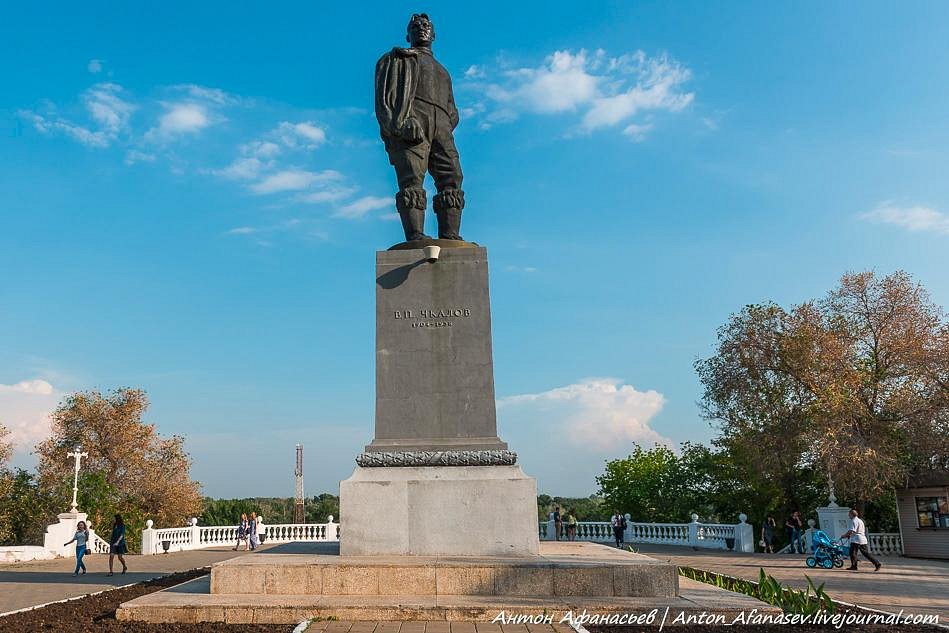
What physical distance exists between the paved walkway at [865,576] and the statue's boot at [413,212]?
838cm

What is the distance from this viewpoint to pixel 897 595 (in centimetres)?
1242

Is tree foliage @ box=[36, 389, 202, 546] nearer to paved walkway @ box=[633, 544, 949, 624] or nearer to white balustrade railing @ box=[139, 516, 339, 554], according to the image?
white balustrade railing @ box=[139, 516, 339, 554]

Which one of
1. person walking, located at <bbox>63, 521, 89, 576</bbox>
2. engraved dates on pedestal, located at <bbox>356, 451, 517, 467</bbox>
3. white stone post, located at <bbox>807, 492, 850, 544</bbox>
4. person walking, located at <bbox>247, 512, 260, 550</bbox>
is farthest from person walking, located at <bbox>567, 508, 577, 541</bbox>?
engraved dates on pedestal, located at <bbox>356, 451, 517, 467</bbox>

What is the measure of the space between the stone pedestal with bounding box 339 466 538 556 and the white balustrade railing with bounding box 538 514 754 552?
1892 centimetres

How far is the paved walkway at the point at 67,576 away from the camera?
1193cm

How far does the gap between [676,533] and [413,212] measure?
2231 cm

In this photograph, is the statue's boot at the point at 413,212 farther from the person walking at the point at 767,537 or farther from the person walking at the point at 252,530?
the person walking at the point at 767,537

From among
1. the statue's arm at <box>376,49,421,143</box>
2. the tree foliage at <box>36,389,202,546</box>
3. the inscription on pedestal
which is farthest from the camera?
the tree foliage at <box>36,389,202,546</box>

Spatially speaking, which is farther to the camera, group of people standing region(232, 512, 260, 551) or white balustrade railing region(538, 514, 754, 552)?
group of people standing region(232, 512, 260, 551)

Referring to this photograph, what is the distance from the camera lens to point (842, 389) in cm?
2577

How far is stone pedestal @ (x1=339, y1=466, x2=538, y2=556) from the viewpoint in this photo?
889 centimetres

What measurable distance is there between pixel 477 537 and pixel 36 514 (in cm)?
2807

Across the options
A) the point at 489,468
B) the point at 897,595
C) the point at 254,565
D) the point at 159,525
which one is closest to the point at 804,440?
the point at 897,595

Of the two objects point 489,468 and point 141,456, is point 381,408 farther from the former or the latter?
point 141,456
